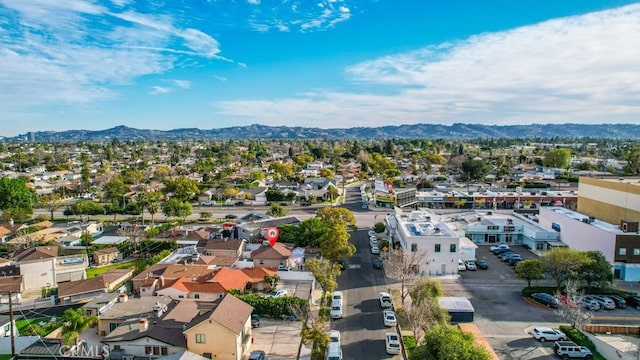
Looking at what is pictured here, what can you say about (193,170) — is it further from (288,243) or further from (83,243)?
(288,243)

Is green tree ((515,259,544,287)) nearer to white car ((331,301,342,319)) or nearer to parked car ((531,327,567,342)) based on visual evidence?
parked car ((531,327,567,342))

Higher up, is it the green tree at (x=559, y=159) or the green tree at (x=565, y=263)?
the green tree at (x=559, y=159)

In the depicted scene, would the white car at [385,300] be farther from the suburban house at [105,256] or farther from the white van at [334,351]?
the suburban house at [105,256]

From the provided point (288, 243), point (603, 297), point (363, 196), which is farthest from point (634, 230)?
point (363, 196)

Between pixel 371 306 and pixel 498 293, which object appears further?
pixel 498 293

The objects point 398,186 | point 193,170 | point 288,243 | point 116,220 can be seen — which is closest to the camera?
point 288,243

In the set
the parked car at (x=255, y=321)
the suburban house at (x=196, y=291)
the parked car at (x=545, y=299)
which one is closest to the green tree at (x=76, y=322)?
the suburban house at (x=196, y=291)

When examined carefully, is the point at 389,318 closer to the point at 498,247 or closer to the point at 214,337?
the point at 214,337
